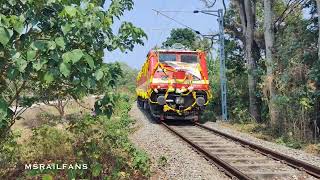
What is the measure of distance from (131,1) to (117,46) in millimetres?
584

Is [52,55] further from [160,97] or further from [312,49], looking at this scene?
[160,97]

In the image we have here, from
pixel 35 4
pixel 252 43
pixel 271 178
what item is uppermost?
pixel 252 43

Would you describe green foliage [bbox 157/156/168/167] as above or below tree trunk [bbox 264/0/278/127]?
below

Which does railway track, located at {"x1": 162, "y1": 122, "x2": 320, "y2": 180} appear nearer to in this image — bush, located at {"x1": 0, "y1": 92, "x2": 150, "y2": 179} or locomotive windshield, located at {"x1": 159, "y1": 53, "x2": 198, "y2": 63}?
bush, located at {"x1": 0, "y1": 92, "x2": 150, "y2": 179}

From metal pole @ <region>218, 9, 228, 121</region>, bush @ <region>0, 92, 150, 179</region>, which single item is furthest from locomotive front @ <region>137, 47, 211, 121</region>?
bush @ <region>0, 92, 150, 179</region>

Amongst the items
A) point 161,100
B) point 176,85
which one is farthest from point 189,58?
point 161,100

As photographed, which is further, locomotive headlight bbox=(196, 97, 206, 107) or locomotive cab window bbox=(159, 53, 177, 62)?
locomotive cab window bbox=(159, 53, 177, 62)

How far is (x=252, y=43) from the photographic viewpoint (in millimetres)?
19531

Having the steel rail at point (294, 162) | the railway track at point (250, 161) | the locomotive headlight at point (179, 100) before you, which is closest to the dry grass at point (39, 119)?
the railway track at point (250, 161)

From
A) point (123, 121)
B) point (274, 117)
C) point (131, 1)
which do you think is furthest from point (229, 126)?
point (131, 1)

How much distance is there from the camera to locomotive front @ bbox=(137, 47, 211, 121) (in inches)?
706

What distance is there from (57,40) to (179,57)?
50.2 feet

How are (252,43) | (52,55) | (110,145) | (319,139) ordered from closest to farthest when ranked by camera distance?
(52,55) → (110,145) → (319,139) → (252,43)

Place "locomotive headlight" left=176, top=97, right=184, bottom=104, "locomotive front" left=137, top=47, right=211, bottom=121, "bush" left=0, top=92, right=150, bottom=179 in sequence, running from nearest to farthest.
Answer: "bush" left=0, top=92, right=150, bottom=179 < "locomotive front" left=137, top=47, right=211, bottom=121 < "locomotive headlight" left=176, top=97, right=184, bottom=104
